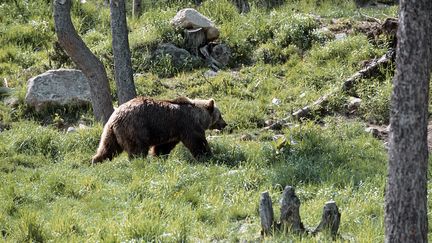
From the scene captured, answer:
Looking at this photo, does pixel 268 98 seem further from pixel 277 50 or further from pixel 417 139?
pixel 417 139

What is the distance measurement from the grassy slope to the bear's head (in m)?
0.29

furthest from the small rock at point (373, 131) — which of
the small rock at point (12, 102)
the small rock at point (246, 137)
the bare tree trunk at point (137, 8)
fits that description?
the bare tree trunk at point (137, 8)

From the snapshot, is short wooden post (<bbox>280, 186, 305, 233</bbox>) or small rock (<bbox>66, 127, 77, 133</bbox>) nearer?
short wooden post (<bbox>280, 186, 305, 233</bbox>)

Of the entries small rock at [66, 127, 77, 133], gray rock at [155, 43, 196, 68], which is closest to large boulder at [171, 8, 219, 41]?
gray rock at [155, 43, 196, 68]

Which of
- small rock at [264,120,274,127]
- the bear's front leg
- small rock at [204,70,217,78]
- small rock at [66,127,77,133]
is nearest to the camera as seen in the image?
the bear's front leg

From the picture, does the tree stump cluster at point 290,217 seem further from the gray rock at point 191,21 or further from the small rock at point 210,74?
the gray rock at point 191,21

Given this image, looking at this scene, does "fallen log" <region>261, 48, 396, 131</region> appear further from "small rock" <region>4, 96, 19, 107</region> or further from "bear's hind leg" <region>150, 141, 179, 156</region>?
"small rock" <region>4, 96, 19, 107</region>

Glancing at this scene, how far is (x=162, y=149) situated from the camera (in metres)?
9.88

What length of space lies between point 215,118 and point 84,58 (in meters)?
2.30

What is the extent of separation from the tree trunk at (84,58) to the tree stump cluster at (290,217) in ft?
18.4

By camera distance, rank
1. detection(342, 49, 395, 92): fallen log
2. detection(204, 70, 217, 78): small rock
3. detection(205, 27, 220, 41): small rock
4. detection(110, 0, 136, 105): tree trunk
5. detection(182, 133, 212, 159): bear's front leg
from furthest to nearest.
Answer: detection(205, 27, 220, 41): small rock → detection(204, 70, 217, 78): small rock → detection(342, 49, 395, 92): fallen log → detection(110, 0, 136, 105): tree trunk → detection(182, 133, 212, 159): bear's front leg

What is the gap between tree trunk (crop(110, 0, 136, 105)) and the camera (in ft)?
34.4

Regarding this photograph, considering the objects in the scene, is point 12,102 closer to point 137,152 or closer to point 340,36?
point 137,152

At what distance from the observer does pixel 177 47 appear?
47.5 ft
